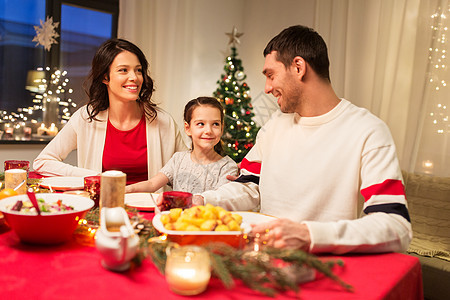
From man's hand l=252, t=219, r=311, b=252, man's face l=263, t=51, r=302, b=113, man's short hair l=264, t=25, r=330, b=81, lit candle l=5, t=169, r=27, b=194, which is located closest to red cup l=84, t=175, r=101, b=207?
lit candle l=5, t=169, r=27, b=194

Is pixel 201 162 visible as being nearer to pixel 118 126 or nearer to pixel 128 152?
pixel 128 152

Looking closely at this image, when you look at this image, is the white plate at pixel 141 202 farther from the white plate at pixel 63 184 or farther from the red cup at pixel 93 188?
the white plate at pixel 63 184

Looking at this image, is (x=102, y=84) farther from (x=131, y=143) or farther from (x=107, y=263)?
(x=107, y=263)

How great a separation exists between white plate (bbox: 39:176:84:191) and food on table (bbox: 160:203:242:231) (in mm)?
886

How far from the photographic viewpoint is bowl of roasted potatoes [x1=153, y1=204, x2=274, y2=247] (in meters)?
0.99

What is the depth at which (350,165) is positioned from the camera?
1.49 metres

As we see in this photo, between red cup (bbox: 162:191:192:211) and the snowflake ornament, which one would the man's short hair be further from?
the snowflake ornament

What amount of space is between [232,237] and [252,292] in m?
0.19

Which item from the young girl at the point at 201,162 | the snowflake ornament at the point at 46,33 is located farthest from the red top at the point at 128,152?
the snowflake ornament at the point at 46,33

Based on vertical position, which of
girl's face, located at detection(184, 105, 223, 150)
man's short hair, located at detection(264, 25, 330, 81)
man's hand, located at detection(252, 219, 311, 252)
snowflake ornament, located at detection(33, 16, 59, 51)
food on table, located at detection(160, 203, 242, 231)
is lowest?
man's hand, located at detection(252, 219, 311, 252)

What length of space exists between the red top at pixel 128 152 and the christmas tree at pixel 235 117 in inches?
91.3

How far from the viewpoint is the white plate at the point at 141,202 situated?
1.51 meters

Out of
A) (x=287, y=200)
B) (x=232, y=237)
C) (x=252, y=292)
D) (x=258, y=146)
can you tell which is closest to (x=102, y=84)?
(x=258, y=146)

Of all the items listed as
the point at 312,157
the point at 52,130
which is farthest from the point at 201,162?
the point at 52,130
